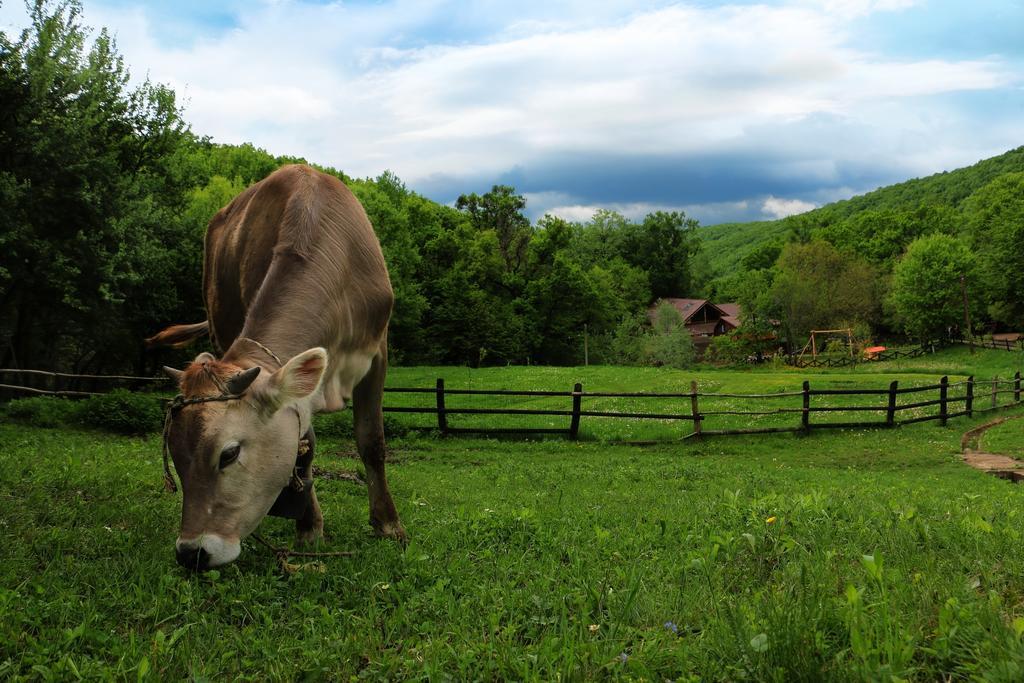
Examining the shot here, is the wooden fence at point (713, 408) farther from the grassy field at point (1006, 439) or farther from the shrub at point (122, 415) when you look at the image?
the grassy field at point (1006, 439)

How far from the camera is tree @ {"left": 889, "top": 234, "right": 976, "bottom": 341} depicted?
6216cm

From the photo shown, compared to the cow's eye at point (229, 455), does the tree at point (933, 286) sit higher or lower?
higher

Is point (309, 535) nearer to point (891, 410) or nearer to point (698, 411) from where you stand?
point (698, 411)

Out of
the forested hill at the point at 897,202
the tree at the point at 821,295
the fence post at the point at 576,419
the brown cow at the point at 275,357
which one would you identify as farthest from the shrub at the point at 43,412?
the forested hill at the point at 897,202

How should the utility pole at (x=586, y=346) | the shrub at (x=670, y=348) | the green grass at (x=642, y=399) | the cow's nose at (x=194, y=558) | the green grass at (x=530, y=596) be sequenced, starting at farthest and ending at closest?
1. the utility pole at (x=586, y=346)
2. the shrub at (x=670, y=348)
3. the green grass at (x=642, y=399)
4. the cow's nose at (x=194, y=558)
5. the green grass at (x=530, y=596)

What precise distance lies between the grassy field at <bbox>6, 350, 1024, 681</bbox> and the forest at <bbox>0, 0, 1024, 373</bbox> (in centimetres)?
1550

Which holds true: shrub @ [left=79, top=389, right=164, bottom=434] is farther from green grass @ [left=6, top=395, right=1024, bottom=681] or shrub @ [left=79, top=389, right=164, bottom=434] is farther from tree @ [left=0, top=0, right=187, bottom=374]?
green grass @ [left=6, top=395, right=1024, bottom=681]

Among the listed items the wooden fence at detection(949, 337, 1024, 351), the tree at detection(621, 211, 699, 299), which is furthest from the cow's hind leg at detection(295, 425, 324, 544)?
the tree at detection(621, 211, 699, 299)

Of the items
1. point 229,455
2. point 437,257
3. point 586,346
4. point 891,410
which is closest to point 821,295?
point 586,346

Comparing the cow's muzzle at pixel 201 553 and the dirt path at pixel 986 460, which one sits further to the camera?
the dirt path at pixel 986 460

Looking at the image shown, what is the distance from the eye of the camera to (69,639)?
2.69 m

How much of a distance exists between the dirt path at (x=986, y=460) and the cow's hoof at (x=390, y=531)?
11455mm

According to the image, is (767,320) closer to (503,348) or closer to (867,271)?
(867,271)

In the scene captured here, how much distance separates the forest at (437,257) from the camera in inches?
725
